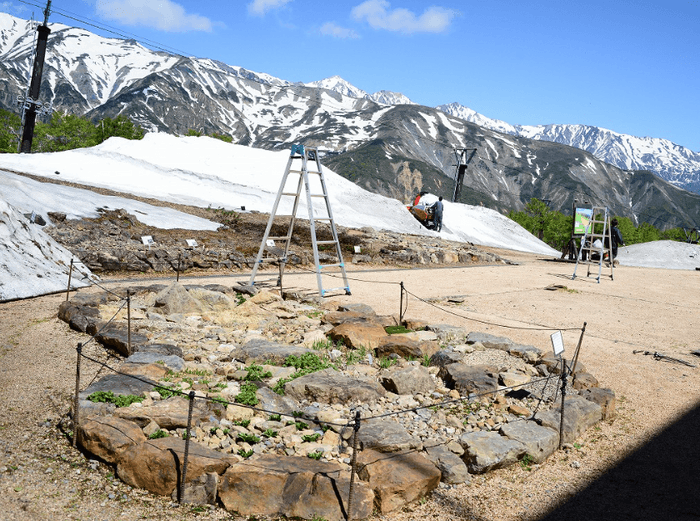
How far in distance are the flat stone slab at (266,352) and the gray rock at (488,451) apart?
11.6 ft

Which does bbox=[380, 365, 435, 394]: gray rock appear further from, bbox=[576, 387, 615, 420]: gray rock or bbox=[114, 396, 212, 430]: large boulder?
bbox=[114, 396, 212, 430]: large boulder

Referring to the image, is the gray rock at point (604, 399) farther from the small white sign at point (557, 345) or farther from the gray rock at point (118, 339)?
the gray rock at point (118, 339)

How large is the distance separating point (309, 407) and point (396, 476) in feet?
6.61

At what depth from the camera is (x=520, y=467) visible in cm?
607

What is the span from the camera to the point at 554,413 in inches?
278

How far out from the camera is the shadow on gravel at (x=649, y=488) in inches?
206

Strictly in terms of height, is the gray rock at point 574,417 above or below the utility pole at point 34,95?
below

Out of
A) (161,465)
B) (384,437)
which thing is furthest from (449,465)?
(161,465)

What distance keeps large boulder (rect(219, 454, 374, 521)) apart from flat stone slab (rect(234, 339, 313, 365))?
3.55m

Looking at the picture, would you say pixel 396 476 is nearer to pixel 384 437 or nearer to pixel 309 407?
pixel 384 437

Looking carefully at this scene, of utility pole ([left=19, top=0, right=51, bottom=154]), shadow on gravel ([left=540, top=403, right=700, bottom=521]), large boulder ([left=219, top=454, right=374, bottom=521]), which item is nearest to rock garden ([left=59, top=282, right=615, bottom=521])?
large boulder ([left=219, top=454, right=374, bottom=521])

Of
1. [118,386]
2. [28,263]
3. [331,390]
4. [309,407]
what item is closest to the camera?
[118,386]

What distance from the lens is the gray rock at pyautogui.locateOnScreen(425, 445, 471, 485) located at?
5617 millimetres

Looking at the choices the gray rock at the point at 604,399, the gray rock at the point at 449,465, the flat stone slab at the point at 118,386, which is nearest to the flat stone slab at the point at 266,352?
the flat stone slab at the point at 118,386
